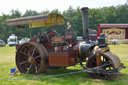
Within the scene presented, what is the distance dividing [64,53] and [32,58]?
142 cm

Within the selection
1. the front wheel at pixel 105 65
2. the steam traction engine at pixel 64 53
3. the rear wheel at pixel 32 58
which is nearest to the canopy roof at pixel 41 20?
the steam traction engine at pixel 64 53

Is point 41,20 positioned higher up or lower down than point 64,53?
higher up

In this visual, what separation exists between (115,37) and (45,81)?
20.9 m

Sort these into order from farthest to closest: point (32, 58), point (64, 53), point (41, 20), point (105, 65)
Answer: point (32, 58) < point (41, 20) < point (64, 53) < point (105, 65)

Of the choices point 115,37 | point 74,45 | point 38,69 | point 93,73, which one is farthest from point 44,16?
point 115,37

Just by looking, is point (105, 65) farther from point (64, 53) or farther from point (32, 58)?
point (32, 58)

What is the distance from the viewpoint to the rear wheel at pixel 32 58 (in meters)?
5.70

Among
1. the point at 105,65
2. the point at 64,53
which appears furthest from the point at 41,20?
the point at 105,65

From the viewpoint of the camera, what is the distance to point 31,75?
19.2 feet

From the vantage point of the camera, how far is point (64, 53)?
209 inches

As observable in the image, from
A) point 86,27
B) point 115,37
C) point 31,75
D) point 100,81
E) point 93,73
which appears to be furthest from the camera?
point 115,37

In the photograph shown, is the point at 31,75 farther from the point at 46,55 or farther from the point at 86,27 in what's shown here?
the point at 86,27

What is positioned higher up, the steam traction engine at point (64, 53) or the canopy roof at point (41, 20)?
the canopy roof at point (41, 20)

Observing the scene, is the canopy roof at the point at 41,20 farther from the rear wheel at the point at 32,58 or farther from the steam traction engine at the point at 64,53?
the rear wheel at the point at 32,58
